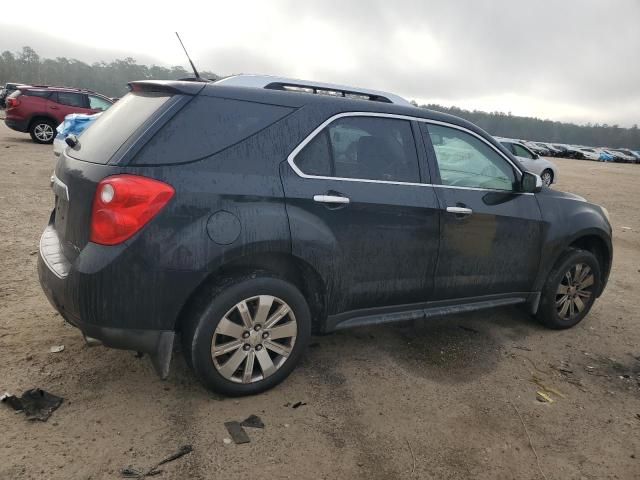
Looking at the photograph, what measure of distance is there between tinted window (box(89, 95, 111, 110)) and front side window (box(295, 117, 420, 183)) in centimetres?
1471

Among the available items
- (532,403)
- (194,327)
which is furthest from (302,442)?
(532,403)

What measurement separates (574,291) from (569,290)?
0.25 ft

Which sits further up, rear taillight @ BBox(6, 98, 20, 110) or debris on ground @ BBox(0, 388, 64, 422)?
rear taillight @ BBox(6, 98, 20, 110)

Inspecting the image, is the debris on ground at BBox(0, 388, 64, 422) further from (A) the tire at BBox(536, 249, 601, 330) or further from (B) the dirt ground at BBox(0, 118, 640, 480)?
(A) the tire at BBox(536, 249, 601, 330)

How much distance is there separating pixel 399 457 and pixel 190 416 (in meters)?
1.13

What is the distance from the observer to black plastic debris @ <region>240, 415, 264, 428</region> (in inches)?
109

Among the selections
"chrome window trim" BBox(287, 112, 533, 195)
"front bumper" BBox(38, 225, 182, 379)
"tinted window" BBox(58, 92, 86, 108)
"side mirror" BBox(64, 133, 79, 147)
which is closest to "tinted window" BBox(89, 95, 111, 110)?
"tinted window" BBox(58, 92, 86, 108)

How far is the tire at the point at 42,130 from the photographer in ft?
50.1

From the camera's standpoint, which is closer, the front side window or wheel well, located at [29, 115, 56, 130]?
the front side window

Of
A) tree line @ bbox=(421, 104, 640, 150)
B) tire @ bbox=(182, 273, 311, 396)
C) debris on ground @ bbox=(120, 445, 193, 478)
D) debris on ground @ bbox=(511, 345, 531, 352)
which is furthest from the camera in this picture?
tree line @ bbox=(421, 104, 640, 150)

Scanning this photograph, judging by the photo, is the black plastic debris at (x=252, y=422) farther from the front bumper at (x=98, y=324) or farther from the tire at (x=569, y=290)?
the tire at (x=569, y=290)

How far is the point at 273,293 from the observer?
2.87 m

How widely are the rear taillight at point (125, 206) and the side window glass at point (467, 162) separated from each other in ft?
6.39

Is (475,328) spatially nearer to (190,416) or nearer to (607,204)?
(190,416)
